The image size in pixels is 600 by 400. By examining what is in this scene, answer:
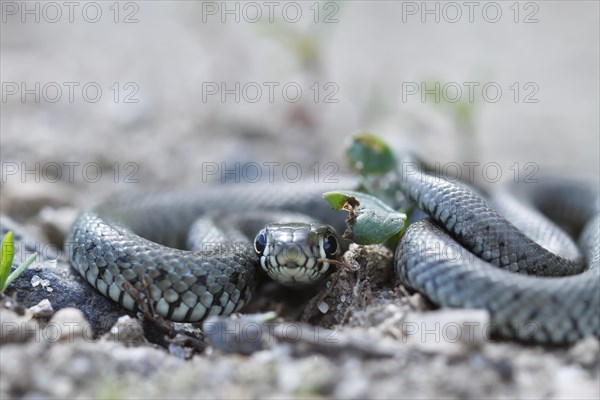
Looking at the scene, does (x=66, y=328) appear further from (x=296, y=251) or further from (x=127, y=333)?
(x=296, y=251)

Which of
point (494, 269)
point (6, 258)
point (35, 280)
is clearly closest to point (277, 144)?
point (35, 280)

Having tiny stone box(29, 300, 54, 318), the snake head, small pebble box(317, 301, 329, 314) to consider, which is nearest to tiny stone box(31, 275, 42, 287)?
tiny stone box(29, 300, 54, 318)

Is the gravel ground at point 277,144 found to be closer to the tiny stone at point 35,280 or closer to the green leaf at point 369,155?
the tiny stone at point 35,280

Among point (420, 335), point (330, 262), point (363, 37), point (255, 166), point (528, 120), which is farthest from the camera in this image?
point (363, 37)

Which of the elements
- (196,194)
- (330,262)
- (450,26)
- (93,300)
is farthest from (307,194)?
(450,26)

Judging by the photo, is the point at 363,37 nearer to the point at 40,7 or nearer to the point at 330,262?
the point at 40,7

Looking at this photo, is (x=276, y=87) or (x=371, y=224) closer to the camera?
(x=371, y=224)

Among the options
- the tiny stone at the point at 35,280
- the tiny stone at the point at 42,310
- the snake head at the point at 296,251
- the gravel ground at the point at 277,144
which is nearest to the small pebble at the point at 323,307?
the gravel ground at the point at 277,144
